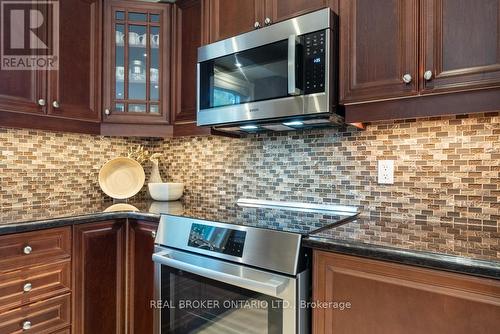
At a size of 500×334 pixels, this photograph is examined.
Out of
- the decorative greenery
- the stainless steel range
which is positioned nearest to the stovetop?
the stainless steel range

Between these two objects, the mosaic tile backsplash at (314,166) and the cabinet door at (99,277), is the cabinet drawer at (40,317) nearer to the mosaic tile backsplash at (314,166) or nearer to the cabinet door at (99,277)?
the cabinet door at (99,277)

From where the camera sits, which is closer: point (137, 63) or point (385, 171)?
point (385, 171)

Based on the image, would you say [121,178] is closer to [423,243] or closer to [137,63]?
[137,63]

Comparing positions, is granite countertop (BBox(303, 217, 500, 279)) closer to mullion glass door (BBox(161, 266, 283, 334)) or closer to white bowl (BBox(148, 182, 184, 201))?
mullion glass door (BBox(161, 266, 283, 334))

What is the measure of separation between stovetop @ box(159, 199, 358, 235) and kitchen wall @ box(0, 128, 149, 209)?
0.87 meters

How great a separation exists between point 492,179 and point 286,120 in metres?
0.86

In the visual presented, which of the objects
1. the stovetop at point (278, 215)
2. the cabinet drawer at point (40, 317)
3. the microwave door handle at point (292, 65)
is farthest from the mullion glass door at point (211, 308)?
the microwave door handle at point (292, 65)

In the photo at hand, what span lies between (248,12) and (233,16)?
0.09 meters

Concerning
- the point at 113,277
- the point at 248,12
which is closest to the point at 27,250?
the point at 113,277

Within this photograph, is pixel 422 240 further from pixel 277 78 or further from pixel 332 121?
pixel 277 78

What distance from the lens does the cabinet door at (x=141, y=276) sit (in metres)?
1.59

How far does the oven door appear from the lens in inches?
42.1

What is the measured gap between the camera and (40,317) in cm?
139

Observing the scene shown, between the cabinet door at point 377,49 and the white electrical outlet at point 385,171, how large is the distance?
367 mm
